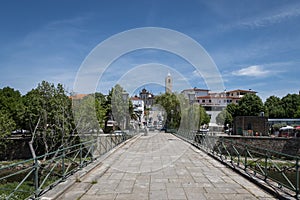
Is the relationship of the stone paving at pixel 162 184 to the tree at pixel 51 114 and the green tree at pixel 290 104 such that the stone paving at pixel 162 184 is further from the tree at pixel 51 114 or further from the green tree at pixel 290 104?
the green tree at pixel 290 104

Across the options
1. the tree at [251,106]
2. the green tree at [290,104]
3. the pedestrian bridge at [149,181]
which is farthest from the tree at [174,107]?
the pedestrian bridge at [149,181]

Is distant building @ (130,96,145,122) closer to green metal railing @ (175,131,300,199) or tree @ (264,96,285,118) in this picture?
Result: tree @ (264,96,285,118)

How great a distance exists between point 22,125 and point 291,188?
23.5 metres

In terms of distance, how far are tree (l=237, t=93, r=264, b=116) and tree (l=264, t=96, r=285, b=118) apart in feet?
7.32

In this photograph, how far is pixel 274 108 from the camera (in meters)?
50.2

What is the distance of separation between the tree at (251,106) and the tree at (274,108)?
7.32ft

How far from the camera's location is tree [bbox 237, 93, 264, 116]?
150 feet

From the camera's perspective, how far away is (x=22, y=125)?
23750 mm

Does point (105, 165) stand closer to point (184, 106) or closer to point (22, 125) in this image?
point (22, 125)

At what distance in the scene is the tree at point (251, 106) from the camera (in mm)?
45781

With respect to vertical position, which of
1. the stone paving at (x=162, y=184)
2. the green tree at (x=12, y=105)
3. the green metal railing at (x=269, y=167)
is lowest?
the stone paving at (x=162, y=184)

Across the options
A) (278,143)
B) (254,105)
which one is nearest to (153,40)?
(278,143)

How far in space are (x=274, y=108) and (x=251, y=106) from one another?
24.4 feet

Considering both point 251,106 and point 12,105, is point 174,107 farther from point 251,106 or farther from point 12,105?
point 12,105
